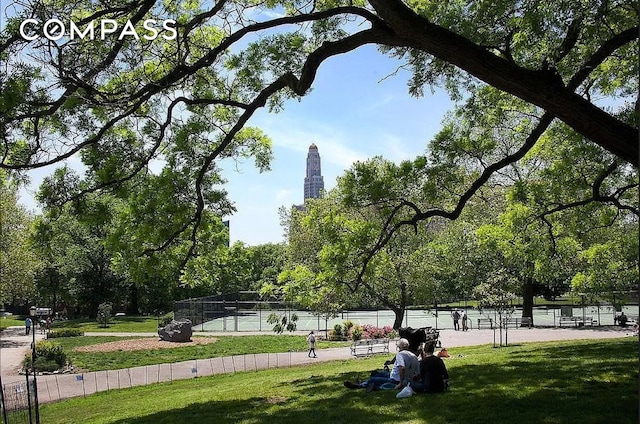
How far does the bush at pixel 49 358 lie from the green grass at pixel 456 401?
801 cm

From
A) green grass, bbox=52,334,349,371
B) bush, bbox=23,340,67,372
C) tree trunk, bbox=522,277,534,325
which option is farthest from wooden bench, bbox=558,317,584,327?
bush, bbox=23,340,67,372

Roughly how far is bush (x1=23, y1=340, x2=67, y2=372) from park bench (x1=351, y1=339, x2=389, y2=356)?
1132cm

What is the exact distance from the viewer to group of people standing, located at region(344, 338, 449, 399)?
939 cm

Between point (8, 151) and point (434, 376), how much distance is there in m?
8.36

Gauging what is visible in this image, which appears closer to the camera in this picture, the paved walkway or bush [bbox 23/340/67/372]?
the paved walkway

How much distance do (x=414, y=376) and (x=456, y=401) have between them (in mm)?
1309

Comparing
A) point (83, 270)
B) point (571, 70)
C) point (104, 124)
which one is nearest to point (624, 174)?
point (571, 70)

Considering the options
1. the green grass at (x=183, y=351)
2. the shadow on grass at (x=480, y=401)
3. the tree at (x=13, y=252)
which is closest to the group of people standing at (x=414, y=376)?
the shadow on grass at (x=480, y=401)

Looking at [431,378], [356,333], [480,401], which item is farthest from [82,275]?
[480,401]

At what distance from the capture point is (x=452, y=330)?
114 ft

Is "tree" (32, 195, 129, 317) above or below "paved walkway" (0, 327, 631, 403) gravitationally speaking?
above

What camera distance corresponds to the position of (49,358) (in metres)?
22.7

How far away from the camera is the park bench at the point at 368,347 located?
22719mm

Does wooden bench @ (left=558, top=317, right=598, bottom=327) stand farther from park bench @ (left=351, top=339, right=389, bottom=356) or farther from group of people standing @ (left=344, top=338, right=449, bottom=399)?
group of people standing @ (left=344, top=338, right=449, bottom=399)
